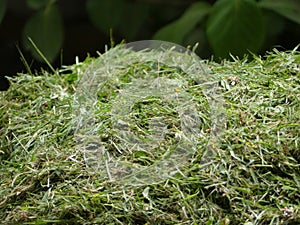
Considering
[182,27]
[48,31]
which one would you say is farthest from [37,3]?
[182,27]

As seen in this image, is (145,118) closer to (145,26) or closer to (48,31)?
(48,31)

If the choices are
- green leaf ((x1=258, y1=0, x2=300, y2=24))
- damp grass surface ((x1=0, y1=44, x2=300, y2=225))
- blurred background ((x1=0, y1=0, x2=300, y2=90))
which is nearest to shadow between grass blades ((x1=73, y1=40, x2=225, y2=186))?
damp grass surface ((x1=0, y1=44, x2=300, y2=225))

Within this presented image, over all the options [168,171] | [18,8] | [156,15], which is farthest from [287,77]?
[18,8]

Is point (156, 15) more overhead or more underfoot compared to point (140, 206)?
more underfoot

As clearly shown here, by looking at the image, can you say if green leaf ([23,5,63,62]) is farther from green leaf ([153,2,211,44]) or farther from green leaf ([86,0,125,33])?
green leaf ([153,2,211,44])

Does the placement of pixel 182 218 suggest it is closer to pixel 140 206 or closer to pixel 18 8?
pixel 140 206
